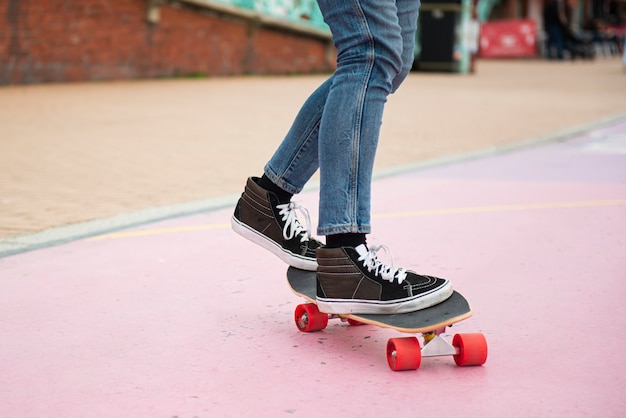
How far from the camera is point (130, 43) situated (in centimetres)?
1834

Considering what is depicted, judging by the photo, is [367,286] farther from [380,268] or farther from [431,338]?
[431,338]

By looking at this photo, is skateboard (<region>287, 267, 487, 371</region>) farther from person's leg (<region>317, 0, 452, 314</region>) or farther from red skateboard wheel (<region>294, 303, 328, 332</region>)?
red skateboard wheel (<region>294, 303, 328, 332</region>)

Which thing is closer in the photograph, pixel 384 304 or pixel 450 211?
pixel 384 304

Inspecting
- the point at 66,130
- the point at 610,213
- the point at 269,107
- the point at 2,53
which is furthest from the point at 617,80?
the point at 610,213

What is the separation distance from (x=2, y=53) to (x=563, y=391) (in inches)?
571

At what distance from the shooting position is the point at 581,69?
89.7ft

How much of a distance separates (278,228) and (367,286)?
47 cm

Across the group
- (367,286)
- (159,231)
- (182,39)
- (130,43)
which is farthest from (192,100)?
(367,286)

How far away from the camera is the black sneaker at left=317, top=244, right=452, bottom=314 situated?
116 inches

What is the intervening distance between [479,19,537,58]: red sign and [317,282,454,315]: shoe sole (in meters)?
32.9

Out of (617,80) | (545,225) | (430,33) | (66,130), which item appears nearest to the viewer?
(545,225)

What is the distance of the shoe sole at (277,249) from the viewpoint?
10.9 ft

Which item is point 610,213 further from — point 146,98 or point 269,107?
point 146,98

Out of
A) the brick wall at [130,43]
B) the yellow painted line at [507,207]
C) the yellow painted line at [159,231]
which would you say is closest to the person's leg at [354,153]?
the yellow painted line at [159,231]
